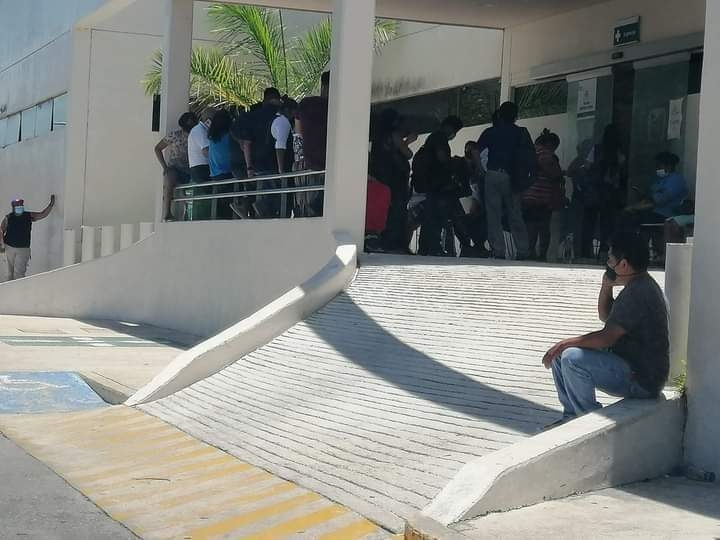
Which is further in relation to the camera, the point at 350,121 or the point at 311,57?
the point at 311,57

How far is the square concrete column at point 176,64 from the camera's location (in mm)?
16172

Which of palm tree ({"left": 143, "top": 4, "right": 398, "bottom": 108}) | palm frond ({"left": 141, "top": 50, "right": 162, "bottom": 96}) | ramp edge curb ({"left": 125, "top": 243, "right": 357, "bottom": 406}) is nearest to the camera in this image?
ramp edge curb ({"left": 125, "top": 243, "right": 357, "bottom": 406})

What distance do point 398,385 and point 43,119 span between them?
18.3 m

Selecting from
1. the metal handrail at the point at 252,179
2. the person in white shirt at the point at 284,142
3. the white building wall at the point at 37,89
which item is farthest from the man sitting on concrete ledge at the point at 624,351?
the white building wall at the point at 37,89

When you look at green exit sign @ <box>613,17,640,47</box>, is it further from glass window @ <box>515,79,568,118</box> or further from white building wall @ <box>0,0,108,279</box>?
white building wall @ <box>0,0,108,279</box>

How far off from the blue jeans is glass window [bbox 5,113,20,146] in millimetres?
22121

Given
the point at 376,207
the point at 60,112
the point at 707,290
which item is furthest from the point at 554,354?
the point at 60,112

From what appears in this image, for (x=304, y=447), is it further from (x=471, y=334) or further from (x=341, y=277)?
(x=341, y=277)

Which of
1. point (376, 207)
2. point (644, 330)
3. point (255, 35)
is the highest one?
point (255, 35)

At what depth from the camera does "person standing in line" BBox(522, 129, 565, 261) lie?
12820 mm

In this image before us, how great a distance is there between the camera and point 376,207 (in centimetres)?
1166

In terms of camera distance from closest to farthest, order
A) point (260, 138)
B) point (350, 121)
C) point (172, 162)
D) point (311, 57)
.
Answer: point (350, 121) → point (260, 138) → point (172, 162) → point (311, 57)

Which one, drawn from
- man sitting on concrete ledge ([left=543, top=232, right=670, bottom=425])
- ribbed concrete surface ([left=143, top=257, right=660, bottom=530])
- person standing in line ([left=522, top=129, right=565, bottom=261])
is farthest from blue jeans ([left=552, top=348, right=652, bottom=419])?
person standing in line ([left=522, top=129, right=565, bottom=261])

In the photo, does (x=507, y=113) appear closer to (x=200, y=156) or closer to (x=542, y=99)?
(x=542, y=99)
